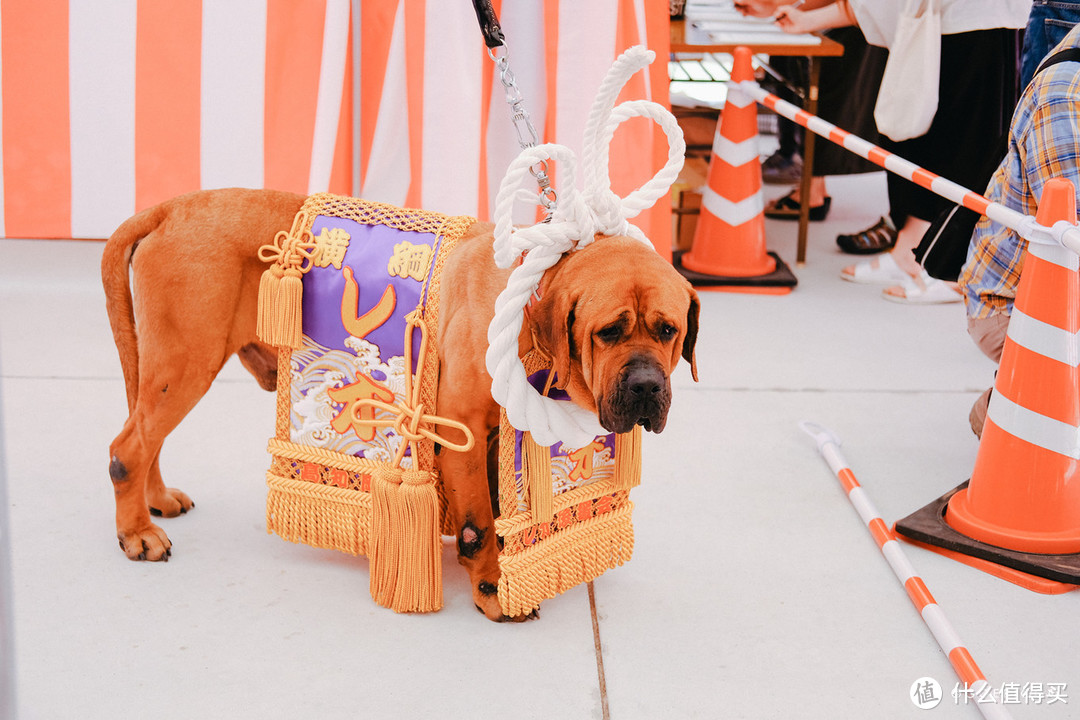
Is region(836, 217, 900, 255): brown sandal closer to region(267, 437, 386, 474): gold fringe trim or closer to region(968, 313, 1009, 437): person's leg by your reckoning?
region(968, 313, 1009, 437): person's leg

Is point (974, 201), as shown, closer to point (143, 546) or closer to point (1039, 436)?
point (1039, 436)

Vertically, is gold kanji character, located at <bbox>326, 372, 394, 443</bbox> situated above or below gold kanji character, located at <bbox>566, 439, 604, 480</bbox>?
above

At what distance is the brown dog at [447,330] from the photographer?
197cm

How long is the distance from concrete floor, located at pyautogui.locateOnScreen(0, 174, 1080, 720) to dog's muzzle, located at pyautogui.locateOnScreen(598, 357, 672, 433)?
62 centimetres

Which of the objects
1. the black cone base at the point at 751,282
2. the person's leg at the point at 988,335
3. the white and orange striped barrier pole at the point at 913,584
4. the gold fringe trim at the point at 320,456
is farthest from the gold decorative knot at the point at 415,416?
the black cone base at the point at 751,282

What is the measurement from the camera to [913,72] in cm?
457

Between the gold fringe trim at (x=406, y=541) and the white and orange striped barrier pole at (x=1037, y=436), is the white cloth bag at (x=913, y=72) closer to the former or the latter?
the white and orange striped barrier pole at (x=1037, y=436)

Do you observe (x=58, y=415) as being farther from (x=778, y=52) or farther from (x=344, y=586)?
(x=778, y=52)

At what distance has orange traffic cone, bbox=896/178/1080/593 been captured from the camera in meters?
2.55

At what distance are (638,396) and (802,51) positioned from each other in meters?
3.74

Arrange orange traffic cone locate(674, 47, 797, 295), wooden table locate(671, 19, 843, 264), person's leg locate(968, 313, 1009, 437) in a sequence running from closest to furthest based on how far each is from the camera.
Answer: person's leg locate(968, 313, 1009, 437) → orange traffic cone locate(674, 47, 797, 295) → wooden table locate(671, 19, 843, 264)

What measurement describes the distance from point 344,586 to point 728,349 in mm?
2206

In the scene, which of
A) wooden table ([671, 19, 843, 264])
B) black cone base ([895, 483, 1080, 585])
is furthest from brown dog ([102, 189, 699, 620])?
wooden table ([671, 19, 843, 264])

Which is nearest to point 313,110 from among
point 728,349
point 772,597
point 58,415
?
point 58,415
